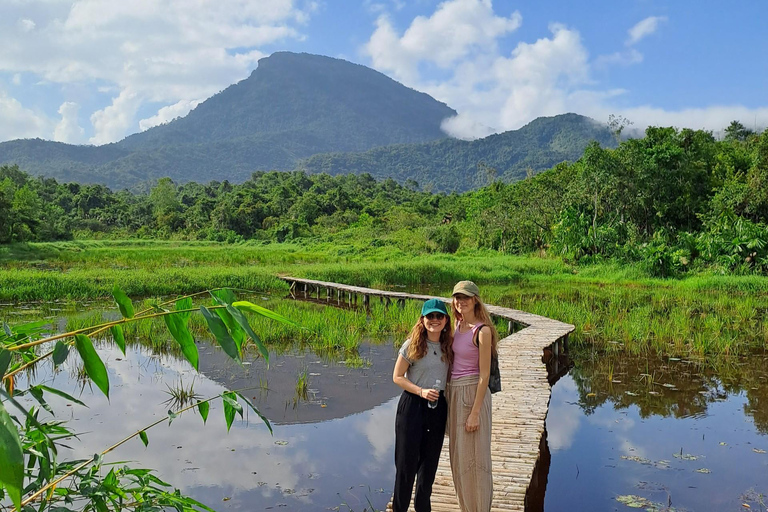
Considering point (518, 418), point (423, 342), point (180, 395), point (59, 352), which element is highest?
point (59, 352)

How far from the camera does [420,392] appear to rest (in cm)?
285

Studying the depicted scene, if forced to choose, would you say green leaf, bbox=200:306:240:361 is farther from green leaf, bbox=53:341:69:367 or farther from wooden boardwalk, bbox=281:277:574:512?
wooden boardwalk, bbox=281:277:574:512

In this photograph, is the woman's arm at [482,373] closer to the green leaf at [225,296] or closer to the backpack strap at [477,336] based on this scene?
the backpack strap at [477,336]

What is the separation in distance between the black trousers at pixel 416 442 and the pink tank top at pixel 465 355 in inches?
6.1

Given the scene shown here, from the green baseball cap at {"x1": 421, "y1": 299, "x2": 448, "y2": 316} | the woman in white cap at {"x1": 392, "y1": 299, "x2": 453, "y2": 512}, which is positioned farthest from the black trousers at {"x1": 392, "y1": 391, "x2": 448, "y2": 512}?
the green baseball cap at {"x1": 421, "y1": 299, "x2": 448, "y2": 316}

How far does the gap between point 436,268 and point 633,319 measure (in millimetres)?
8791

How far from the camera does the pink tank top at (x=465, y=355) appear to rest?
2906mm

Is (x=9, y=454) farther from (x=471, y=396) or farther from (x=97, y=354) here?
(x=471, y=396)

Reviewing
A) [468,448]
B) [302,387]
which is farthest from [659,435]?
[302,387]

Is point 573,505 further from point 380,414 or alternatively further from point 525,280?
point 525,280

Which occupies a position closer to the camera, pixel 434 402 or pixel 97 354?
pixel 97 354

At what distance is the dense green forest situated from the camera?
56.8 feet

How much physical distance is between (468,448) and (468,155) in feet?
512

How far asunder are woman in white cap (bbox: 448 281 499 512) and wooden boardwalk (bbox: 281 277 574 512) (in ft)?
1.90
